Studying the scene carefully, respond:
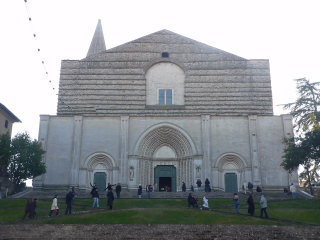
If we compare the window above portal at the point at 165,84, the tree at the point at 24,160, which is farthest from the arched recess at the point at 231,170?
the tree at the point at 24,160

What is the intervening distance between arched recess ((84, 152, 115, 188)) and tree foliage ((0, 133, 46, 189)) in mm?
5003

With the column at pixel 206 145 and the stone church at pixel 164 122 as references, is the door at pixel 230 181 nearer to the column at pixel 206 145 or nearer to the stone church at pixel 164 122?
the stone church at pixel 164 122

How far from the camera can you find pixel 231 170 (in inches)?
1287

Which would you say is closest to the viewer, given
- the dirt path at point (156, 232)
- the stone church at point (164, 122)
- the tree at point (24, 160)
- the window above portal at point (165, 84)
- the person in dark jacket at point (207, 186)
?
the dirt path at point (156, 232)

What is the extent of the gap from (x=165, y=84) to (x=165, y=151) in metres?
6.03

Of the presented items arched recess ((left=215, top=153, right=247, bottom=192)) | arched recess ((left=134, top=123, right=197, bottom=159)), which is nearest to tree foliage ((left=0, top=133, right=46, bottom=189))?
arched recess ((left=134, top=123, right=197, bottom=159))

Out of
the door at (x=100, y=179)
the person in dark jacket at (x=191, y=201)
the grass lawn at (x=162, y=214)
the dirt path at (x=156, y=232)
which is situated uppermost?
the door at (x=100, y=179)

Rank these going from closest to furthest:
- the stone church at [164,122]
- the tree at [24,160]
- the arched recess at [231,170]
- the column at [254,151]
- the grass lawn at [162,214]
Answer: the grass lawn at [162,214], the tree at [24,160], the column at [254,151], the stone church at [164,122], the arched recess at [231,170]

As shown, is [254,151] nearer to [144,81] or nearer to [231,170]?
[231,170]

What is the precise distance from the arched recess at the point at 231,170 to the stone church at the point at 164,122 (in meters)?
0.08

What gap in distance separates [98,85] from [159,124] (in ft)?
21.9

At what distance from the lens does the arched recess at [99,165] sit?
3244 centimetres

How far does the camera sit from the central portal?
109 ft

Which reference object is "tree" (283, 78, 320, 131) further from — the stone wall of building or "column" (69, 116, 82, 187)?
"column" (69, 116, 82, 187)
